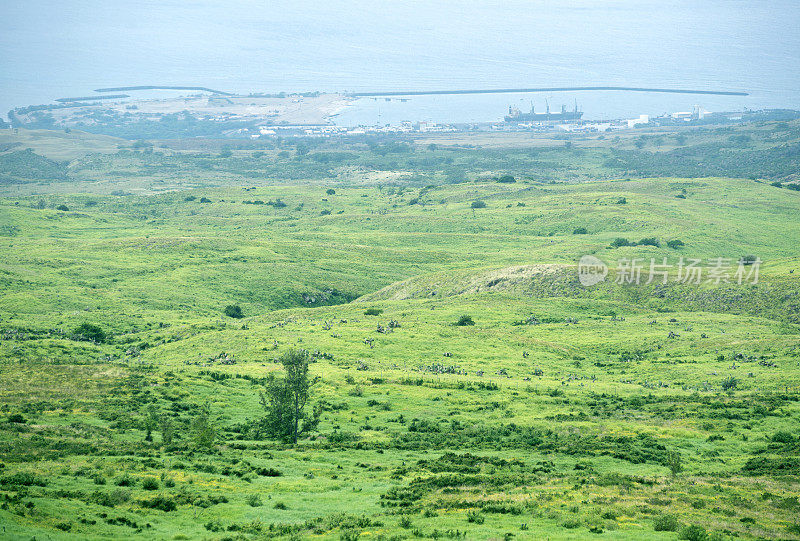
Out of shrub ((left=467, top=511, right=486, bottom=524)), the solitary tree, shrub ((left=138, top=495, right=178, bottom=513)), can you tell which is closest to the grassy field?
shrub ((left=138, top=495, right=178, bottom=513))

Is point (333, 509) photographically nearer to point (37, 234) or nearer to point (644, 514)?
point (644, 514)

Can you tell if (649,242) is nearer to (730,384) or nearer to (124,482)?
(730,384)

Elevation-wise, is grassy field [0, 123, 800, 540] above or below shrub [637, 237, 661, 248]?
below

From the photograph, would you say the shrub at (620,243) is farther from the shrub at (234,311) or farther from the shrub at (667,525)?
the shrub at (667,525)

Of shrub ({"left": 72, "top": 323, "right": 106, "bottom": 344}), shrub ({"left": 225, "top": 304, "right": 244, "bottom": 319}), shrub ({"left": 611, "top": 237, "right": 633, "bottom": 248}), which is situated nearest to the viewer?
shrub ({"left": 72, "top": 323, "right": 106, "bottom": 344})

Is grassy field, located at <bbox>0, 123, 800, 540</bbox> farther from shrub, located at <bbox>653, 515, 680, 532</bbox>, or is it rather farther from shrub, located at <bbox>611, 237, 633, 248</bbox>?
shrub, located at <bbox>611, 237, 633, 248</bbox>

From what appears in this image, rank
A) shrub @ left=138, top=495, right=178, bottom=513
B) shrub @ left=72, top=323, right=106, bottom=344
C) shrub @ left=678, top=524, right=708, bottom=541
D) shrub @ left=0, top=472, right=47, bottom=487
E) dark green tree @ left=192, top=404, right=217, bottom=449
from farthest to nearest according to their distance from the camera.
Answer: shrub @ left=72, top=323, right=106, bottom=344, dark green tree @ left=192, top=404, right=217, bottom=449, shrub @ left=138, top=495, right=178, bottom=513, shrub @ left=0, top=472, right=47, bottom=487, shrub @ left=678, top=524, right=708, bottom=541
